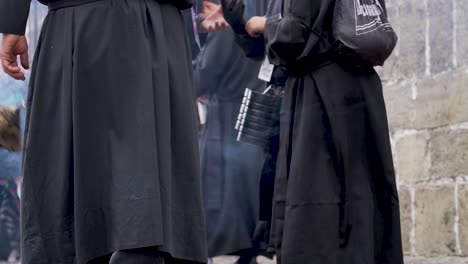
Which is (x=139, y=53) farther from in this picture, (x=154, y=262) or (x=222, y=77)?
(x=222, y=77)

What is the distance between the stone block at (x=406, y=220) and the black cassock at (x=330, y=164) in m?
2.46

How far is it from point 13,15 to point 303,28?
4.38ft

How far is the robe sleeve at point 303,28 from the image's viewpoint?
4293mm

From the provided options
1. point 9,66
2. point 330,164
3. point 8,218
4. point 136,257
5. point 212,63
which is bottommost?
point 136,257

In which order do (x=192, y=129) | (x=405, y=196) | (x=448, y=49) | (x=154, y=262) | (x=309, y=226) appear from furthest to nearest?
1. (x=405, y=196)
2. (x=448, y=49)
3. (x=309, y=226)
4. (x=192, y=129)
5. (x=154, y=262)

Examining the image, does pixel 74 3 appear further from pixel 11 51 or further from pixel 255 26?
pixel 255 26

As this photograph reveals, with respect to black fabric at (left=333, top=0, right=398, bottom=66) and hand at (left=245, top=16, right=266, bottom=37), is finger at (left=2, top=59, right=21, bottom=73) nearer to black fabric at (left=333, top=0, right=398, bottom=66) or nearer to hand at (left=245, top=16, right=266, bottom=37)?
black fabric at (left=333, top=0, right=398, bottom=66)

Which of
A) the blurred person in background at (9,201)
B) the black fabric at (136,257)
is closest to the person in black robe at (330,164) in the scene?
the black fabric at (136,257)

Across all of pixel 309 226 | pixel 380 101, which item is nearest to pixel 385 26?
pixel 380 101

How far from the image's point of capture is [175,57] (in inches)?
133

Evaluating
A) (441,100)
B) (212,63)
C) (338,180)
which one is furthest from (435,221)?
(338,180)

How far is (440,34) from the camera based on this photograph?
6414mm

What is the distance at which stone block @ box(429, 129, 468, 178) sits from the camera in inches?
244

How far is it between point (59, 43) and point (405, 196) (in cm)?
393
